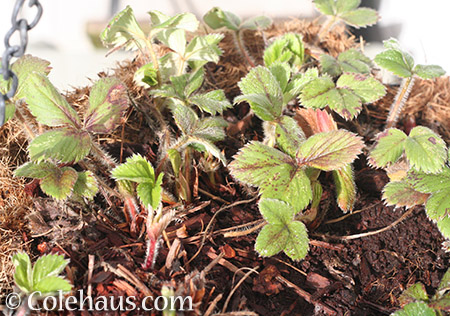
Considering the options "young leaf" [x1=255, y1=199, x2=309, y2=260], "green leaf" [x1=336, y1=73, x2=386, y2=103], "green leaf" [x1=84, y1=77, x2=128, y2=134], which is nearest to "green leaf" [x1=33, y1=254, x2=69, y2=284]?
"green leaf" [x1=84, y1=77, x2=128, y2=134]

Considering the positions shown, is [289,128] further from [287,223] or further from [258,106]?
[287,223]

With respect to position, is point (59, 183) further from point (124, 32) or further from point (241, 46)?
point (241, 46)

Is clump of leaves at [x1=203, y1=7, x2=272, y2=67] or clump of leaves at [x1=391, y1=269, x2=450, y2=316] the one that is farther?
clump of leaves at [x1=203, y1=7, x2=272, y2=67]

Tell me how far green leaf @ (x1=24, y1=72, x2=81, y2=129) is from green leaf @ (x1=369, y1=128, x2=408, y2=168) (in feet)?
2.45

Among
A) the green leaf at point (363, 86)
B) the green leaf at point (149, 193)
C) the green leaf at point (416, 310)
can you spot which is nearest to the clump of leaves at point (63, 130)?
the green leaf at point (149, 193)

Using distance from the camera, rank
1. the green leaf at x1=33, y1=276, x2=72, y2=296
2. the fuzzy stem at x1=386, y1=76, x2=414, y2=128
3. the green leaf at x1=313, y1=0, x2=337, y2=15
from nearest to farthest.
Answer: the green leaf at x1=33, y1=276, x2=72, y2=296, the fuzzy stem at x1=386, y1=76, x2=414, y2=128, the green leaf at x1=313, y1=0, x2=337, y2=15

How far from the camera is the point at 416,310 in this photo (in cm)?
95

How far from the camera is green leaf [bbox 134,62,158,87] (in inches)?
48.7

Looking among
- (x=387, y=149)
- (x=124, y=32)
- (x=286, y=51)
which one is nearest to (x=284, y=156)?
(x=387, y=149)

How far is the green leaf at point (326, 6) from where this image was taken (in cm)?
149

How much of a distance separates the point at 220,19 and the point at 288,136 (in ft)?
1.92

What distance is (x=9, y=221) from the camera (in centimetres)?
108

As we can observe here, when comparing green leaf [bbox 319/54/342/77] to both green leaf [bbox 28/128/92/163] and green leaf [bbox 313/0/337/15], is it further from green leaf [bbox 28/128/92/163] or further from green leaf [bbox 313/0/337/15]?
green leaf [bbox 28/128/92/163]

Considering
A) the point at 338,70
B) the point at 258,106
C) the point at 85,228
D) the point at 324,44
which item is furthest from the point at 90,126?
the point at 324,44
